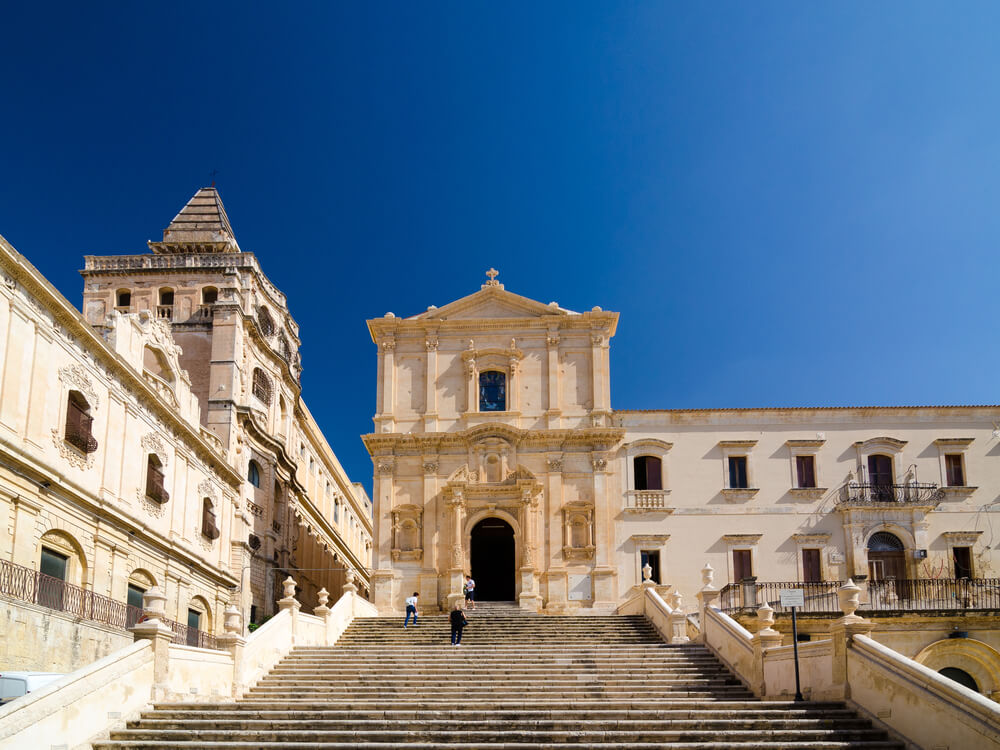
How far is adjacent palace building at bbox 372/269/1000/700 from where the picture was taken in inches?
1455

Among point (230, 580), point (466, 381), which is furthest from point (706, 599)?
point (230, 580)

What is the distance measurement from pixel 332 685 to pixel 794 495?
2086 centimetres

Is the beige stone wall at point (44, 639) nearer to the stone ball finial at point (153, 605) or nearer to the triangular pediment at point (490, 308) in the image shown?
the stone ball finial at point (153, 605)

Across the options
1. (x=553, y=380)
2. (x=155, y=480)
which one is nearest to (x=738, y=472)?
(x=553, y=380)

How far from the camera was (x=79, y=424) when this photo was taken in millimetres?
26516

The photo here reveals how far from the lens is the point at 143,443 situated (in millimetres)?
31281

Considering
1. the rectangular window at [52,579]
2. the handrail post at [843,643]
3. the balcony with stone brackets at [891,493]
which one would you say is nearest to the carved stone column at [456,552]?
the balcony with stone brackets at [891,493]

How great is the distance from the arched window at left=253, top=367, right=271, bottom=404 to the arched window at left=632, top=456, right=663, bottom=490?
16670 millimetres

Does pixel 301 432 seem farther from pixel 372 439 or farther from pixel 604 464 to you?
pixel 604 464

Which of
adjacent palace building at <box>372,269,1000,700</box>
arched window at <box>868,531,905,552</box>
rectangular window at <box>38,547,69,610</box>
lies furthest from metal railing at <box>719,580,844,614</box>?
rectangular window at <box>38,547,69,610</box>

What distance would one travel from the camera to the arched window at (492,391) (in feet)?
130

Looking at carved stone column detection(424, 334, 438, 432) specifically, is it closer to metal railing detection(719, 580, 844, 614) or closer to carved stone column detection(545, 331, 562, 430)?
carved stone column detection(545, 331, 562, 430)

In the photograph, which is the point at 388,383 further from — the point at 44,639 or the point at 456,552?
the point at 44,639

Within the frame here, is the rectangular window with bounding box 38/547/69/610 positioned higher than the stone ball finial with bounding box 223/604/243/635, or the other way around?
the rectangular window with bounding box 38/547/69/610
